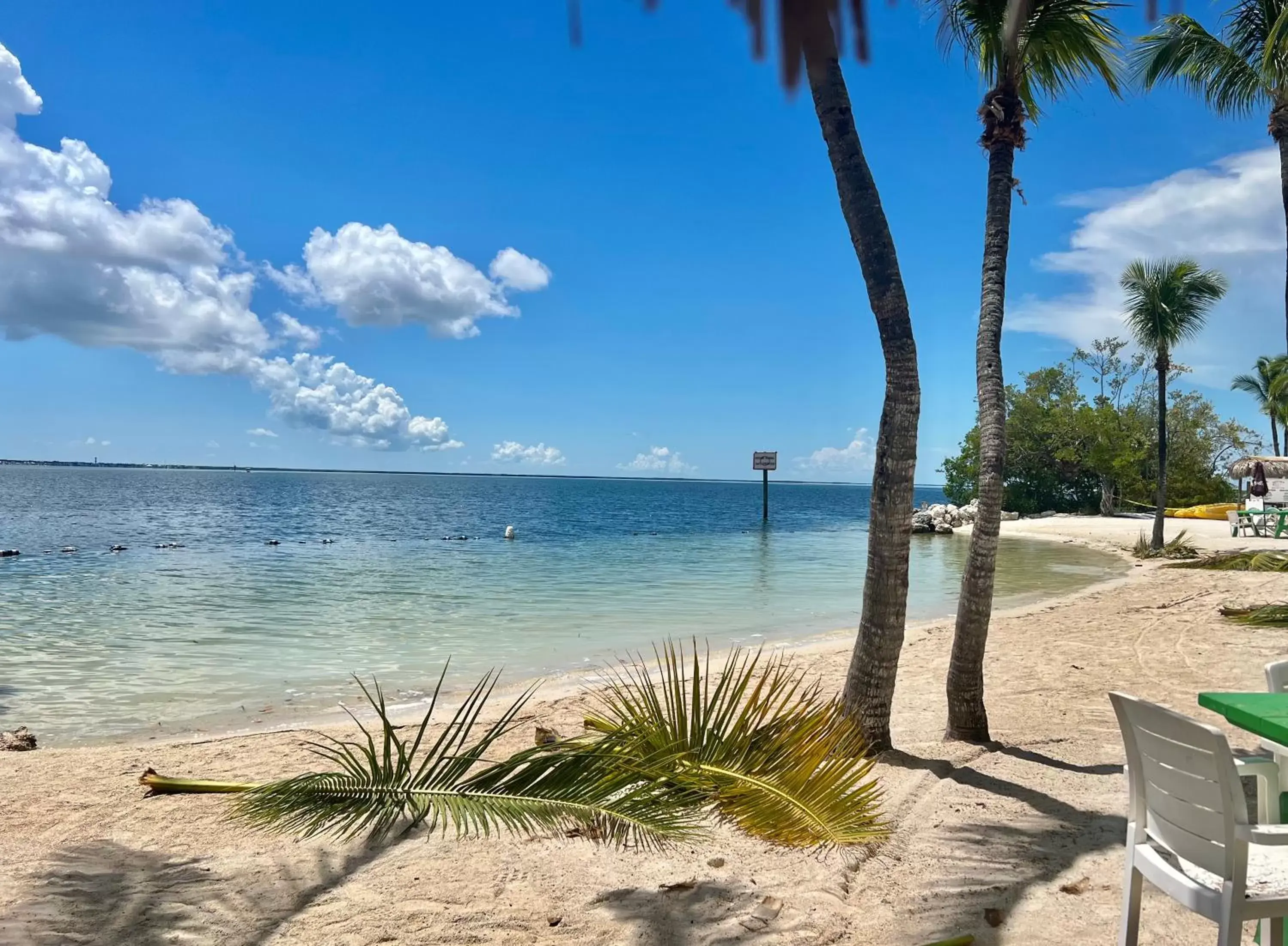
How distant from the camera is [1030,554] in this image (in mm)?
26266

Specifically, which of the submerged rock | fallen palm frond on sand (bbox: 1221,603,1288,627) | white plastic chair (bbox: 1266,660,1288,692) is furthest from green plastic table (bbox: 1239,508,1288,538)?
the submerged rock

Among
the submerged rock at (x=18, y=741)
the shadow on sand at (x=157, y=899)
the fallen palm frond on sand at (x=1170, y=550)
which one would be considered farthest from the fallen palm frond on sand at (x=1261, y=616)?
the submerged rock at (x=18, y=741)

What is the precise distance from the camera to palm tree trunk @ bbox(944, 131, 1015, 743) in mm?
5734

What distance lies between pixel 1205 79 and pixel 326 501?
78344 mm

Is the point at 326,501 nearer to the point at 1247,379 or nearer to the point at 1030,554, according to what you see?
the point at 1030,554

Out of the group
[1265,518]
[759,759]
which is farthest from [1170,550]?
[759,759]

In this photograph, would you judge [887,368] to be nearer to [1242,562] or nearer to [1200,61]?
[1200,61]

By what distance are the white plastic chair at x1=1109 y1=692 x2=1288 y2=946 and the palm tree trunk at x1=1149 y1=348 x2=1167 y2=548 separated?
2260 cm

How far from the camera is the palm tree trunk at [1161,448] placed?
22078 millimetres

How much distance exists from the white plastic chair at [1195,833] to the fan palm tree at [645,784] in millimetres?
917

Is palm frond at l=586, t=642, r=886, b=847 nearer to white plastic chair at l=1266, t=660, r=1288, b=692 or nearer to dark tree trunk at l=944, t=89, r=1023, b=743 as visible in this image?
white plastic chair at l=1266, t=660, r=1288, b=692

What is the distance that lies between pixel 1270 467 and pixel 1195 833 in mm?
37281

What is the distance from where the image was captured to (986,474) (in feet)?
18.9

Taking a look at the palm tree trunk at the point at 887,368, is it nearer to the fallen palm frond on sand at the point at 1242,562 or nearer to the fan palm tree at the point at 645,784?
the fan palm tree at the point at 645,784
